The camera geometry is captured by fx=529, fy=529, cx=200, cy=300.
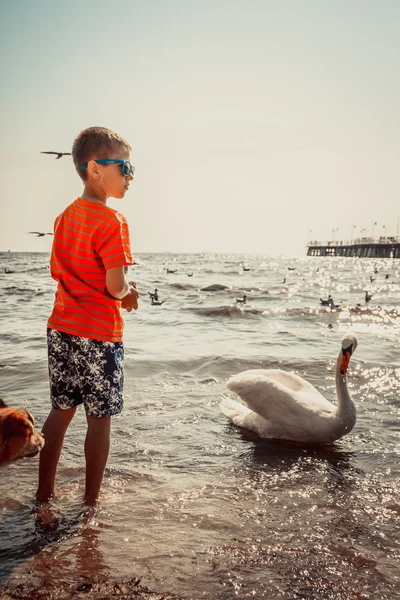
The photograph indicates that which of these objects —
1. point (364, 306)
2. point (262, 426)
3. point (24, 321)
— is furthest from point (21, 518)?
point (364, 306)

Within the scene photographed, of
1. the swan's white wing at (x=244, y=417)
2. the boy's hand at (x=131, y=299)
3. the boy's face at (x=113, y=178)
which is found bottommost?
the swan's white wing at (x=244, y=417)

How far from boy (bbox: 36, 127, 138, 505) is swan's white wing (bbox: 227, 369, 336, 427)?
2.37 meters

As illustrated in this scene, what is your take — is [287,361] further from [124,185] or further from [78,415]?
[124,185]

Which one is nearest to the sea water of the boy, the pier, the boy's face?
the boy

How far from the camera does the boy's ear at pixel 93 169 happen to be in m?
3.22

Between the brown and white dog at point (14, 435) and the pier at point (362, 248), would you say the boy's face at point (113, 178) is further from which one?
the pier at point (362, 248)

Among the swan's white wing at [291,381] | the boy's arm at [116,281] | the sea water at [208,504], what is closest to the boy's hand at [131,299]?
the boy's arm at [116,281]

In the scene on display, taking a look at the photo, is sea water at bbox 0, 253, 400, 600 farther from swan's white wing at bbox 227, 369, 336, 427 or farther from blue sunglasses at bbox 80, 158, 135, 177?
blue sunglasses at bbox 80, 158, 135, 177

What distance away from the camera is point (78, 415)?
569 cm

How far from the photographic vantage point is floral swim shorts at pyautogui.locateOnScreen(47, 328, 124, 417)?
3.18 metres

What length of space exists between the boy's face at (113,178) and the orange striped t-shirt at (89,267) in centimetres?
16

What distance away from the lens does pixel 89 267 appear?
125 inches

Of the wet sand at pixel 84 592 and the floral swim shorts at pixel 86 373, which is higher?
the floral swim shorts at pixel 86 373

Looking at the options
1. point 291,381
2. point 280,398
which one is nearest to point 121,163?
point 280,398
